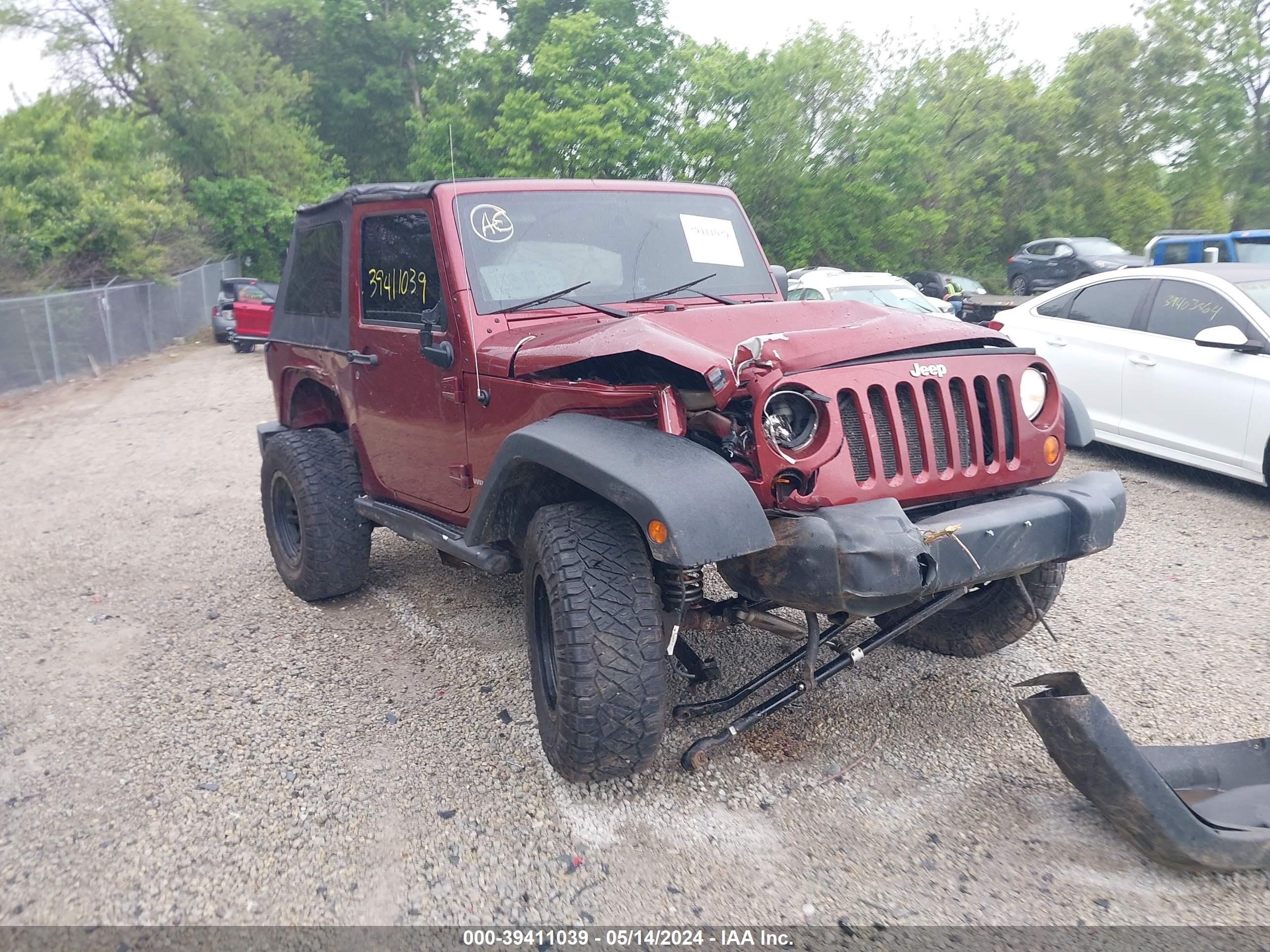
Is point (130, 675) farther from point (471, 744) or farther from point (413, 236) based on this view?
point (413, 236)

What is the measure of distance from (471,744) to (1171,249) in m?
12.9

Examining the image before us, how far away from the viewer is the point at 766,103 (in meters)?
29.5

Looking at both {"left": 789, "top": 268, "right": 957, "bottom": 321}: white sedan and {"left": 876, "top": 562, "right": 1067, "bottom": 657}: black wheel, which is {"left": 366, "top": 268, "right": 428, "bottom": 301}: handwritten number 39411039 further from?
{"left": 789, "top": 268, "right": 957, "bottom": 321}: white sedan

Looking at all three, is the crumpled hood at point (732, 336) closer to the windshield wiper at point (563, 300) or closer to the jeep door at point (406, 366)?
the windshield wiper at point (563, 300)

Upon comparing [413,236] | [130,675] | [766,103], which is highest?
[766,103]

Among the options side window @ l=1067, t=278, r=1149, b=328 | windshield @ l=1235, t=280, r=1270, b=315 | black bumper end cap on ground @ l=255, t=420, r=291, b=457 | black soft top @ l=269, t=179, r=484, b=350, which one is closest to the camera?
black soft top @ l=269, t=179, r=484, b=350

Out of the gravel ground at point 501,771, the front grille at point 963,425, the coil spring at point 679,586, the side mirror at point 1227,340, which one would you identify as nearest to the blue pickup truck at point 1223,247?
the side mirror at point 1227,340

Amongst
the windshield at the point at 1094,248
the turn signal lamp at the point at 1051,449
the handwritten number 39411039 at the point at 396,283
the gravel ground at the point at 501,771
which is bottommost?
the gravel ground at the point at 501,771

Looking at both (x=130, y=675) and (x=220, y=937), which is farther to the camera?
(x=130, y=675)

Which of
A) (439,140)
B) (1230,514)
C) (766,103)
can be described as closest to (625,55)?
(766,103)

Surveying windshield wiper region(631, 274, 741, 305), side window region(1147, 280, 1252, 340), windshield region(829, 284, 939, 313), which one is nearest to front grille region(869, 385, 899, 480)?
windshield wiper region(631, 274, 741, 305)

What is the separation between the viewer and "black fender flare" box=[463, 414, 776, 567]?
273cm

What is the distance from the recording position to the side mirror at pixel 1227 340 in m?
6.32

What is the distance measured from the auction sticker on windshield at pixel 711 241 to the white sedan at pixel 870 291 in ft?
22.5
